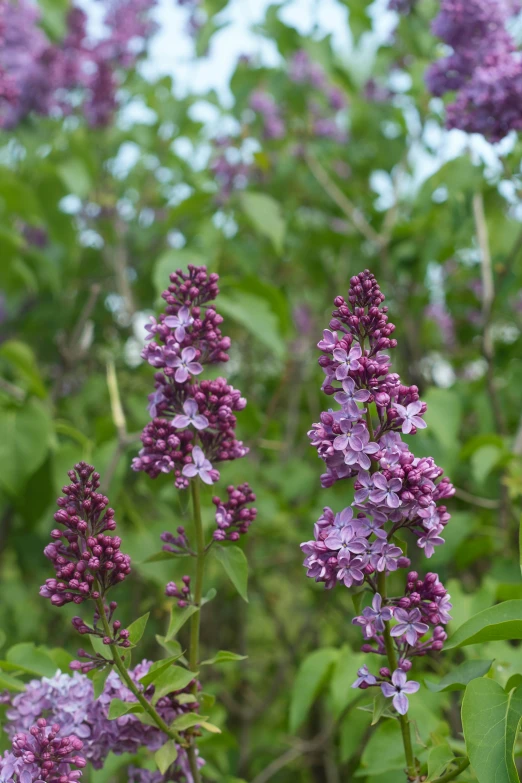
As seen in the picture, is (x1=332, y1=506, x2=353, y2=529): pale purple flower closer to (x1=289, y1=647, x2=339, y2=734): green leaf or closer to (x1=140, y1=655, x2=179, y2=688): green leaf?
(x1=140, y1=655, x2=179, y2=688): green leaf

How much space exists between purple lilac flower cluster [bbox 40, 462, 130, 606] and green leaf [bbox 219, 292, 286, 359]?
1532 mm

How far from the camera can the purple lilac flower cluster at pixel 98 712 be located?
4.58 feet

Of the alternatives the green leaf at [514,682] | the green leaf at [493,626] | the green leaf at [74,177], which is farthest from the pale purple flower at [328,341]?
the green leaf at [74,177]

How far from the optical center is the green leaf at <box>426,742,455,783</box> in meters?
1.28

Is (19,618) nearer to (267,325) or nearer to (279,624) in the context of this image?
(279,624)

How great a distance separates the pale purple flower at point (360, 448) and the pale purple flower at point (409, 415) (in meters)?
0.06

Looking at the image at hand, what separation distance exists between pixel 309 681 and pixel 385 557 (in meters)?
1.04

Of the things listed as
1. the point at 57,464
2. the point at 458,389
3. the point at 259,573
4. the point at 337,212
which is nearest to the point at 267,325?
the point at 57,464

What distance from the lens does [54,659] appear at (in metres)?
1.78

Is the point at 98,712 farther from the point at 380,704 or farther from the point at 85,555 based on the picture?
the point at 380,704

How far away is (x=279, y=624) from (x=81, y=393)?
5.20 ft

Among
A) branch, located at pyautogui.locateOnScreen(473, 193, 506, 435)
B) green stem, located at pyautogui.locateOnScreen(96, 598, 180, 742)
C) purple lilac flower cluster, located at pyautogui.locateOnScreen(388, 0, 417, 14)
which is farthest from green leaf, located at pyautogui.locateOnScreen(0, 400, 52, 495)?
purple lilac flower cluster, located at pyautogui.locateOnScreen(388, 0, 417, 14)

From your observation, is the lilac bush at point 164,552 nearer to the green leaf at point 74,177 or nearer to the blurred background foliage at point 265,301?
the blurred background foliage at point 265,301

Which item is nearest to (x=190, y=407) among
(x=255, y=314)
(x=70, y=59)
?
(x=255, y=314)
